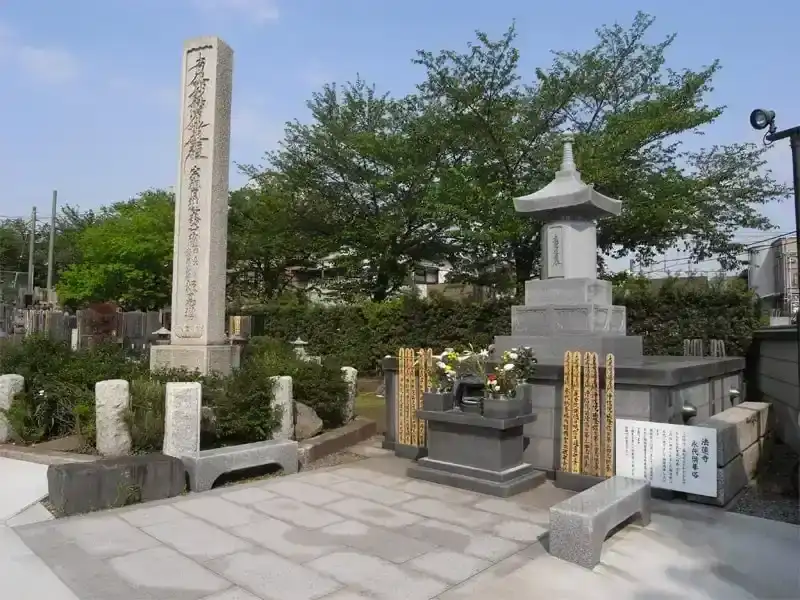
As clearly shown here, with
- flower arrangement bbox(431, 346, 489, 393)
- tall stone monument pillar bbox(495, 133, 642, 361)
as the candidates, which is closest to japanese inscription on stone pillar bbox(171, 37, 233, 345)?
flower arrangement bbox(431, 346, 489, 393)

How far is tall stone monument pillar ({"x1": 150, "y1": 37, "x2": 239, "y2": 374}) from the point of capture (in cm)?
866

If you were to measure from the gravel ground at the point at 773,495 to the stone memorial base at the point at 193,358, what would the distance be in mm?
6654

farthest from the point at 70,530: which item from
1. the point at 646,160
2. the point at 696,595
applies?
the point at 646,160

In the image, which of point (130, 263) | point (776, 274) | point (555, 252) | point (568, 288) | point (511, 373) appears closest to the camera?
A: point (511, 373)

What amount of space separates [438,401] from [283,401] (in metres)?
2.15

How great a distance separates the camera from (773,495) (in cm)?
615

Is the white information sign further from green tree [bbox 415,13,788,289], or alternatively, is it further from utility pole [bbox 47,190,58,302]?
utility pole [bbox 47,190,58,302]

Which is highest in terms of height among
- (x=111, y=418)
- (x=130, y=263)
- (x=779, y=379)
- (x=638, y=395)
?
(x=130, y=263)

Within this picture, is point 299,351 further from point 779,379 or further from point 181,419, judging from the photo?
point 779,379

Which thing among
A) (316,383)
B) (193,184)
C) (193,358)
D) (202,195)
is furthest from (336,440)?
(193,184)

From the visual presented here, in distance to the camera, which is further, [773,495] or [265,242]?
[265,242]

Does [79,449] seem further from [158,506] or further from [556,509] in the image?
[556,509]

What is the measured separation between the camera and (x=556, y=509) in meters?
4.22

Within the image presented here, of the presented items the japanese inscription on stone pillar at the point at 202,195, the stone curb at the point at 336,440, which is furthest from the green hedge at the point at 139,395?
the japanese inscription on stone pillar at the point at 202,195
